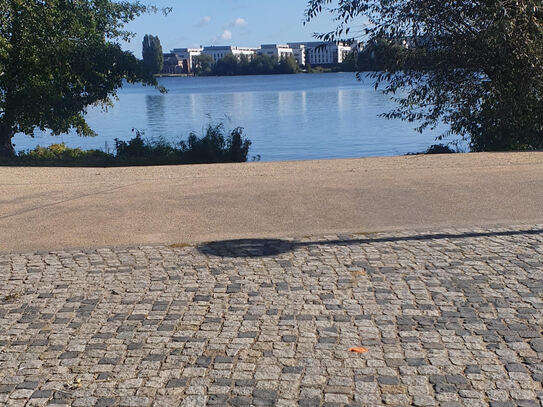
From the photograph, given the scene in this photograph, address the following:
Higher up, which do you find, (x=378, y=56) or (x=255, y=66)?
(x=378, y=56)

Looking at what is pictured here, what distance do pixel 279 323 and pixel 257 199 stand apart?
4.95 m

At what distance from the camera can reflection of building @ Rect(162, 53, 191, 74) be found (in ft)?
476

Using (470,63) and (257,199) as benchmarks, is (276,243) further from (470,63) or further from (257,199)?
(470,63)

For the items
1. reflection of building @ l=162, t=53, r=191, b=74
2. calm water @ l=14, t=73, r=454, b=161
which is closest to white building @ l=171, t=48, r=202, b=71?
reflection of building @ l=162, t=53, r=191, b=74

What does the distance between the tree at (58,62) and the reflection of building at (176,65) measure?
125620 mm

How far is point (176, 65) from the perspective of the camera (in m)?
151

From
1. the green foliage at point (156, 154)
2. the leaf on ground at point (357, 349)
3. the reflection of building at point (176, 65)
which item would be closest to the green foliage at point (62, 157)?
the green foliage at point (156, 154)

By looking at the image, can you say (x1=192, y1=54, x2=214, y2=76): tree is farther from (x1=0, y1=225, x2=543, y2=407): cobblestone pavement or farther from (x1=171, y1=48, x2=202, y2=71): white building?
(x1=0, y1=225, x2=543, y2=407): cobblestone pavement

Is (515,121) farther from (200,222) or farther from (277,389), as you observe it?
(277,389)

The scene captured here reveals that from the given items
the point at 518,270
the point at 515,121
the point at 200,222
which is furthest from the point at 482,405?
the point at 515,121

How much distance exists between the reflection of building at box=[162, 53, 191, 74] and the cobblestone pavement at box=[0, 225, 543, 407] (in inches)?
5453

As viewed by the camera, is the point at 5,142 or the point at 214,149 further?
the point at 214,149

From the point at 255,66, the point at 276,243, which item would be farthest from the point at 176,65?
the point at 276,243

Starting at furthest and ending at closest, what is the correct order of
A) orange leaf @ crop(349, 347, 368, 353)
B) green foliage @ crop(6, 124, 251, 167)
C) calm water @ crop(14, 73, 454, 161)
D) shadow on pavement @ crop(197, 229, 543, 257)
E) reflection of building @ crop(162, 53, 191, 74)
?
reflection of building @ crop(162, 53, 191, 74) < calm water @ crop(14, 73, 454, 161) < green foliage @ crop(6, 124, 251, 167) < shadow on pavement @ crop(197, 229, 543, 257) < orange leaf @ crop(349, 347, 368, 353)
